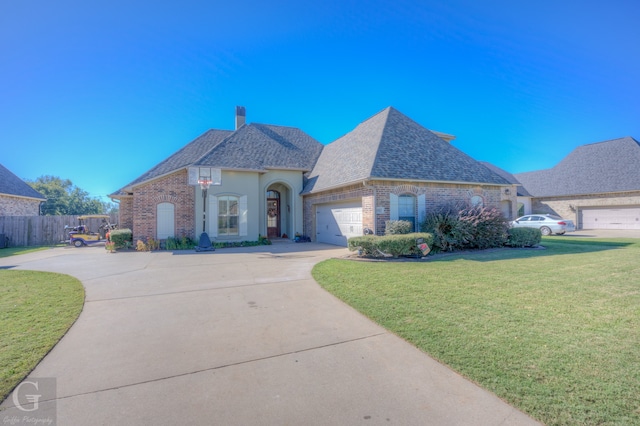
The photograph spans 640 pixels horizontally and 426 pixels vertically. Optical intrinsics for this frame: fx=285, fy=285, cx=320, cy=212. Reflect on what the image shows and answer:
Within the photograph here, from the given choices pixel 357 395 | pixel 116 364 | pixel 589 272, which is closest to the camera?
pixel 357 395

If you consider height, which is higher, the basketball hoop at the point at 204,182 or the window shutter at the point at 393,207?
the basketball hoop at the point at 204,182

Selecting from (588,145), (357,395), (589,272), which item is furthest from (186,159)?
(588,145)

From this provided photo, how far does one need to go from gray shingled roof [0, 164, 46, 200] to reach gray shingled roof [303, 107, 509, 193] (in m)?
21.5

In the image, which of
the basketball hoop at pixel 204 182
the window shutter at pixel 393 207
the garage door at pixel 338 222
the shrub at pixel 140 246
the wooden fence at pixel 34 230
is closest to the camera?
the window shutter at pixel 393 207

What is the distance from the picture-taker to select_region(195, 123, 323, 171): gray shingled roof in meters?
15.6

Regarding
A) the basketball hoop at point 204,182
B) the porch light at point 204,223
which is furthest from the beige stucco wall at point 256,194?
the basketball hoop at point 204,182

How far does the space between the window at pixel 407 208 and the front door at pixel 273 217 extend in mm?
9469

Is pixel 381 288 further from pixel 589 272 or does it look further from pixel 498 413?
pixel 589 272

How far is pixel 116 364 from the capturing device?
3.33 m

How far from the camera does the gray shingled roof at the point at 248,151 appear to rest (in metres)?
15.7

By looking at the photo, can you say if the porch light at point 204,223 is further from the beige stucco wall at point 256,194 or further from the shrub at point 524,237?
the shrub at point 524,237

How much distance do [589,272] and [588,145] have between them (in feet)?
94.9

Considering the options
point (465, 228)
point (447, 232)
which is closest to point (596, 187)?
point (465, 228)

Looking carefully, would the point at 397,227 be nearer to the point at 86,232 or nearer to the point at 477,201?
the point at 477,201
